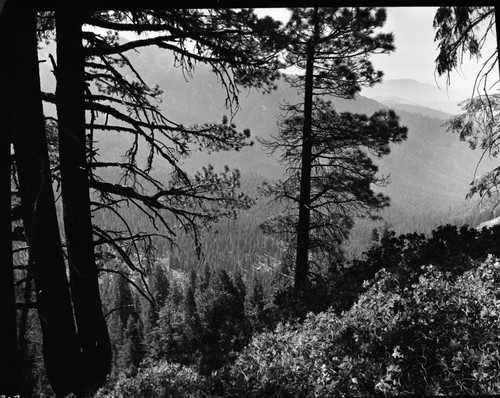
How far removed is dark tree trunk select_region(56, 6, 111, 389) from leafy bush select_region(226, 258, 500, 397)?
179 centimetres

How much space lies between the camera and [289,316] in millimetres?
5562

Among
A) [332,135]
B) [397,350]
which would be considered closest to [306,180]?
[332,135]

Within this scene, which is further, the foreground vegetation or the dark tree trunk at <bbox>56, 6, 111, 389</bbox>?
the dark tree trunk at <bbox>56, 6, 111, 389</bbox>

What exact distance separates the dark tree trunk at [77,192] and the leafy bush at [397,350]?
1.79 metres

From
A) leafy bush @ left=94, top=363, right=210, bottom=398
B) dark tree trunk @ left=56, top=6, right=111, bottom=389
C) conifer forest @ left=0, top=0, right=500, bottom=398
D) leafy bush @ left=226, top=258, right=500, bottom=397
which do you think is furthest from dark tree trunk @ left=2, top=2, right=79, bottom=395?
leafy bush @ left=226, top=258, right=500, bottom=397

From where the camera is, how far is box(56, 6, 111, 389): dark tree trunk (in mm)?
3881

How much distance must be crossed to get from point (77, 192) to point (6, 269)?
147 centimetres

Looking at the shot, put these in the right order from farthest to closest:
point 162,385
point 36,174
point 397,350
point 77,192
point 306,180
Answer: point 306,180, point 77,192, point 162,385, point 36,174, point 397,350

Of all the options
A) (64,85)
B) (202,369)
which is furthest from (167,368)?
(64,85)

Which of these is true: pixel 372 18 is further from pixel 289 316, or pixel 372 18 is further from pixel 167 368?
pixel 167 368

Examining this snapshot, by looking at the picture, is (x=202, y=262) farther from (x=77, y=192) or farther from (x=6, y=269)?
(x=6, y=269)

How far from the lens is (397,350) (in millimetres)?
2990

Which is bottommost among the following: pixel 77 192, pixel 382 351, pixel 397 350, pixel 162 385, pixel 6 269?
pixel 162 385

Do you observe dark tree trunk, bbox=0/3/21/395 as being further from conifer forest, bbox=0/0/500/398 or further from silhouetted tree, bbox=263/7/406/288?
silhouetted tree, bbox=263/7/406/288
